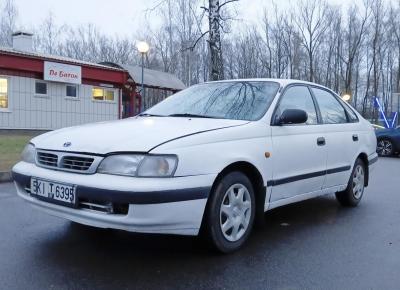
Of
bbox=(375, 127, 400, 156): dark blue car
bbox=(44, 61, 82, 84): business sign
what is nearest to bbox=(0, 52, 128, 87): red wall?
bbox=(44, 61, 82, 84): business sign

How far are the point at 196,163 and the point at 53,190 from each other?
1.13 metres

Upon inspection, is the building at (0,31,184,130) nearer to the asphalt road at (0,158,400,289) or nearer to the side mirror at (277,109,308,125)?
the asphalt road at (0,158,400,289)

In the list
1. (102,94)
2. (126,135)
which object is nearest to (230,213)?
(126,135)

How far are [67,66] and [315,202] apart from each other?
57.2 feet

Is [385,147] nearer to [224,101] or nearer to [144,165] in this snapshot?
[224,101]

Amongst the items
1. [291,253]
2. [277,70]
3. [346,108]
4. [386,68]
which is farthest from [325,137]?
[386,68]

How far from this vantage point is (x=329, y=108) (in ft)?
18.1

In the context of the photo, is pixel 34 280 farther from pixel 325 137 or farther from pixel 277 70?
pixel 277 70

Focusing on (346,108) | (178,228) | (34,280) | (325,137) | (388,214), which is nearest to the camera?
(34,280)

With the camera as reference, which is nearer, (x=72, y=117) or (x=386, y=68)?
(x=72, y=117)

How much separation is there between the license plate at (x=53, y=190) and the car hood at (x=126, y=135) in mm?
288

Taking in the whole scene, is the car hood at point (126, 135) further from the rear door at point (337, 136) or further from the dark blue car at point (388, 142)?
the dark blue car at point (388, 142)

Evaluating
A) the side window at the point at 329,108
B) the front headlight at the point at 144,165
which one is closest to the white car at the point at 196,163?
the front headlight at the point at 144,165

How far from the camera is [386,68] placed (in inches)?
2002
